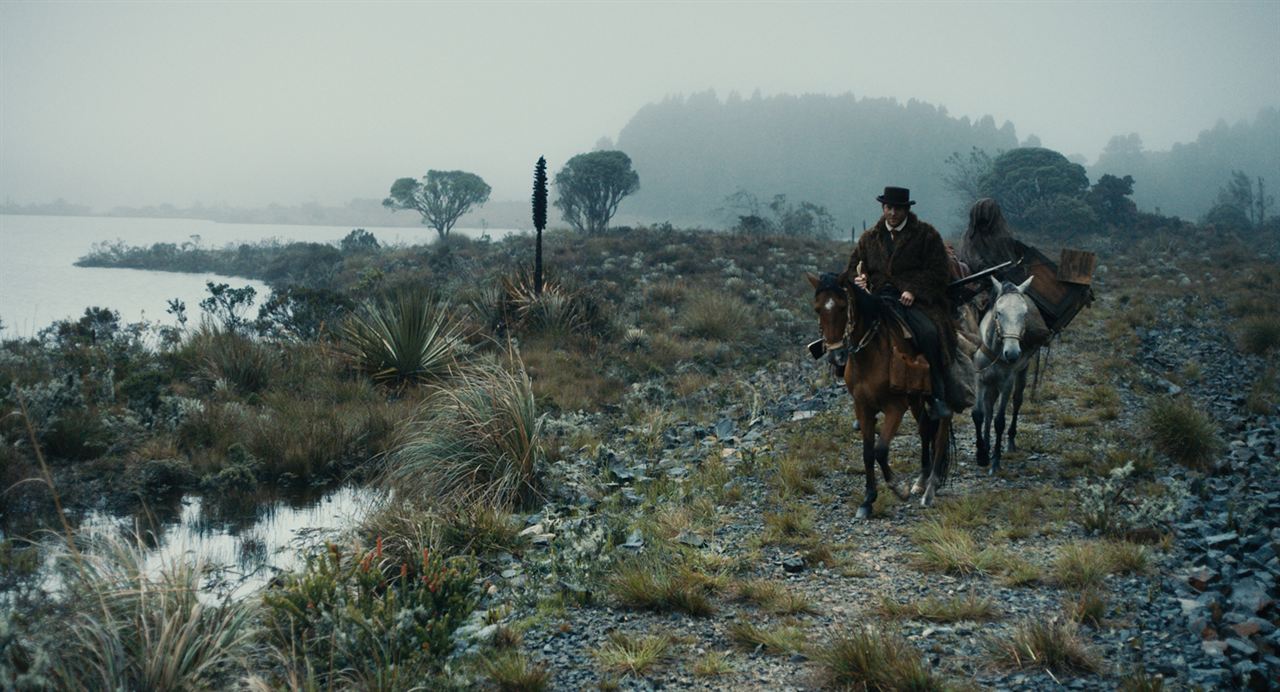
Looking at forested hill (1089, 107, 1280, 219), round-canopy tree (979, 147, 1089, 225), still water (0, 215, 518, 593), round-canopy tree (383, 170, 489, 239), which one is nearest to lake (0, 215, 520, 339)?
still water (0, 215, 518, 593)

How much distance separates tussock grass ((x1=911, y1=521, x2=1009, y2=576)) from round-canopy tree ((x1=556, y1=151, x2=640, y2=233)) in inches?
2001

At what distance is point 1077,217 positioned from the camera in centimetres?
5050

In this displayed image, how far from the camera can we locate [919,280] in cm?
632

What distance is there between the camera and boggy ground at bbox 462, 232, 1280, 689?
3.84 meters

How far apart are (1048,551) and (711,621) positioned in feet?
8.97

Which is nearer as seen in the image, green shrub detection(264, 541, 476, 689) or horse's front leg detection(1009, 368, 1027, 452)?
green shrub detection(264, 541, 476, 689)

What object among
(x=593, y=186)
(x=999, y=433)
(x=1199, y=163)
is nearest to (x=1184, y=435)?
(x=999, y=433)

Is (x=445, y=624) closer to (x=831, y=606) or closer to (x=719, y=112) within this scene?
(x=831, y=606)

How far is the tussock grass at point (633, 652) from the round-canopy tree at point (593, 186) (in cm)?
5193

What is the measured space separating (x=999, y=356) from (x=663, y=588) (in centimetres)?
441

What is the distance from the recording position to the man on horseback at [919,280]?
616cm

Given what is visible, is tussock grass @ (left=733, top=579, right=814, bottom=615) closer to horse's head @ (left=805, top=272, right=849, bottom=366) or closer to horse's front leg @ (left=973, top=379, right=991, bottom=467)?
horse's head @ (left=805, top=272, right=849, bottom=366)

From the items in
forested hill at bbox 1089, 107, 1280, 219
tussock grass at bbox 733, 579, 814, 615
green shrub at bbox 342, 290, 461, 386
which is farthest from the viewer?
forested hill at bbox 1089, 107, 1280, 219

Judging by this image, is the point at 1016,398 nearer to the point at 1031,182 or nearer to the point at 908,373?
the point at 908,373
